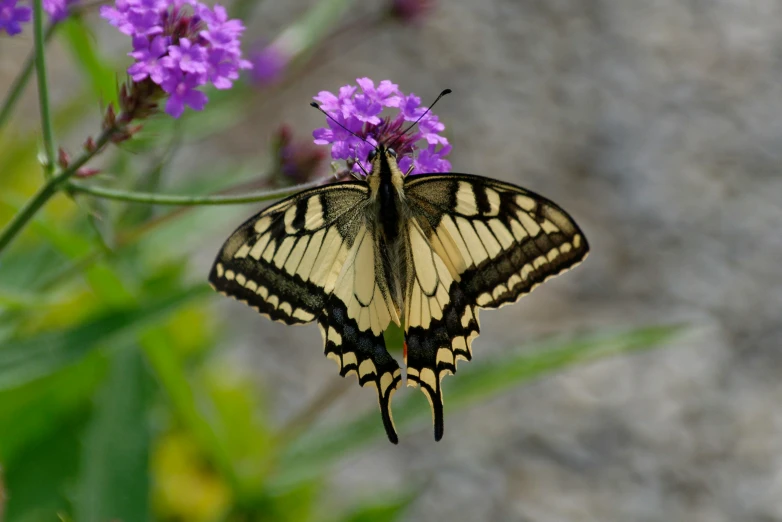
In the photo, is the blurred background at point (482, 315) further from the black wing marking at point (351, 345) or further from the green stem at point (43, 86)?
the black wing marking at point (351, 345)

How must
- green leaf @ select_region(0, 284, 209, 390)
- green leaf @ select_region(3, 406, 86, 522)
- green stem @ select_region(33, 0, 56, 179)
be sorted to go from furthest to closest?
green leaf @ select_region(3, 406, 86, 522)
green leaf @ select_region(0, 284, 209, 390)
green stem @ select_region(33, 0, 56, 179)

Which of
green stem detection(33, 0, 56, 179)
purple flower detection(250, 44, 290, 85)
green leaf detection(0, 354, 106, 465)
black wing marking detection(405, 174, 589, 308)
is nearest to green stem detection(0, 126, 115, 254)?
green stem detection(33, 0, 56, 179)

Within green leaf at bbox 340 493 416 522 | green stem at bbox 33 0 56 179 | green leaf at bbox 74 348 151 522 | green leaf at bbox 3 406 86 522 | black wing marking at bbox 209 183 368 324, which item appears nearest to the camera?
green stem at bbox 33 0 56 179

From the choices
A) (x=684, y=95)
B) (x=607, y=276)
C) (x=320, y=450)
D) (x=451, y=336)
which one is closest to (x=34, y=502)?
(x=320, y=450)

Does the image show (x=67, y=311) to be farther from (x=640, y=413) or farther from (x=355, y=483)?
(x=640, y=413)

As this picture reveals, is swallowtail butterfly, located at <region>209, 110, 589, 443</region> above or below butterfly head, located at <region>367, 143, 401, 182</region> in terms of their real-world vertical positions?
below

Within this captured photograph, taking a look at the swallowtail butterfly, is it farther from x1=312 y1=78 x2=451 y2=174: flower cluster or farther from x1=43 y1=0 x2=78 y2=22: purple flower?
x1=43 y1=0 x2=78 y2=22: purple flower

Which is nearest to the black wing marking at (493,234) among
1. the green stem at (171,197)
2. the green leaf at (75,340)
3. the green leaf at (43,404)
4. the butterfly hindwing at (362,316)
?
the butterfly hindwing at (362,316)
